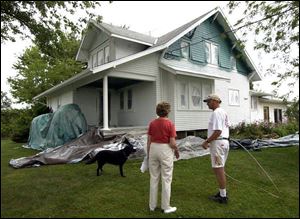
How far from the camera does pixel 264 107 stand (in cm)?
2502

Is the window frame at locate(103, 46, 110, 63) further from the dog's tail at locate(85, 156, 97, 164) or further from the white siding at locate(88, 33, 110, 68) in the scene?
the dog's tail at locate(85, 156, 97, 164)

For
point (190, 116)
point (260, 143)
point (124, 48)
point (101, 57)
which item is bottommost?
point (260, 143)

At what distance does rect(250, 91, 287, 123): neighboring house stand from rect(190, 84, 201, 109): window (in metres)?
8.23

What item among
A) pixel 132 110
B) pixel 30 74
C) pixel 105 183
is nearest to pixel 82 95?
pixel 132 110

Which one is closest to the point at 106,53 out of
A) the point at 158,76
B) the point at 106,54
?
the point at 106,54

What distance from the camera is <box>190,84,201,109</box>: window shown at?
14.2 m

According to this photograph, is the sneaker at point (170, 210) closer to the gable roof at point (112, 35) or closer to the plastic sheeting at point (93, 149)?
the plastic sheeting at point (93, 149)

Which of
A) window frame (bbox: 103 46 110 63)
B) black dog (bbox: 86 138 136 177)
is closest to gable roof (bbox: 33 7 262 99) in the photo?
window frame (bbox: 103 46 110 63)

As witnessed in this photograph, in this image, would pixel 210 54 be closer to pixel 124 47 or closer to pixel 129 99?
pixel 124 47

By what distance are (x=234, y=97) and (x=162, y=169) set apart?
580 inches

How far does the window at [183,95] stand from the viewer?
45.2 ft

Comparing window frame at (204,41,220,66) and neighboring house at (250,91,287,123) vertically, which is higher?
window frame at (204,41,220,66)

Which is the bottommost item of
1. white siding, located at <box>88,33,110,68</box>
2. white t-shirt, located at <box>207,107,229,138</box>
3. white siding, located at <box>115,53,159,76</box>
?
A: white t-shirt, located at <box>207,107,229,138</box>

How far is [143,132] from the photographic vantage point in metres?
12.1
